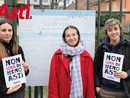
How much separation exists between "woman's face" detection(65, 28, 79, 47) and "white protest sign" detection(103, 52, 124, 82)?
1.39 ft

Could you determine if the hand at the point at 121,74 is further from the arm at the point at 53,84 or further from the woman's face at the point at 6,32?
the woman's face at the point at 6,32

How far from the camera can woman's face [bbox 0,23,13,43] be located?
3.58 meters

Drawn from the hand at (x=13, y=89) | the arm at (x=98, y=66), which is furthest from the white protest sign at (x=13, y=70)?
the arm at (x=98, y=66)

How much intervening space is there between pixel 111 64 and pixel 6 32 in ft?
4.50

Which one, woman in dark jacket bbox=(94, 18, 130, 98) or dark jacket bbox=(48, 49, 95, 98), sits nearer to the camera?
woman in dark jacket bbox=(94, 18, 130, 98)

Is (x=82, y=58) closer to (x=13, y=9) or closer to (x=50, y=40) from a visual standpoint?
(x=50, y=40)

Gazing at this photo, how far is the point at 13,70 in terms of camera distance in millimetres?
3719

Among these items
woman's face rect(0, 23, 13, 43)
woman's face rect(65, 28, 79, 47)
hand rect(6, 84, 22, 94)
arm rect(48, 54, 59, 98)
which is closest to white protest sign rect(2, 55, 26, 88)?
hand rect(6, 84, 22, 94)

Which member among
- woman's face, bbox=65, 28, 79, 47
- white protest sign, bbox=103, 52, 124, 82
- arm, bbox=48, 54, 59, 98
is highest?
woman's face, bbox=65, 28, 79, 47

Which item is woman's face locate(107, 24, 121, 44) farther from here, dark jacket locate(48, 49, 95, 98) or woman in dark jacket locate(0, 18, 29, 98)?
woman in dark jacket locate(0, 18, 29, 98)

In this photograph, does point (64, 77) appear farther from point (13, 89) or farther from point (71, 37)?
point (13, 89)

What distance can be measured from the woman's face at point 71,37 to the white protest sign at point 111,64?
0.42m

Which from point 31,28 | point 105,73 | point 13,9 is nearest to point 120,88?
point 105,73

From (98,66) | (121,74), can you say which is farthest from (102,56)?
(121,74)
